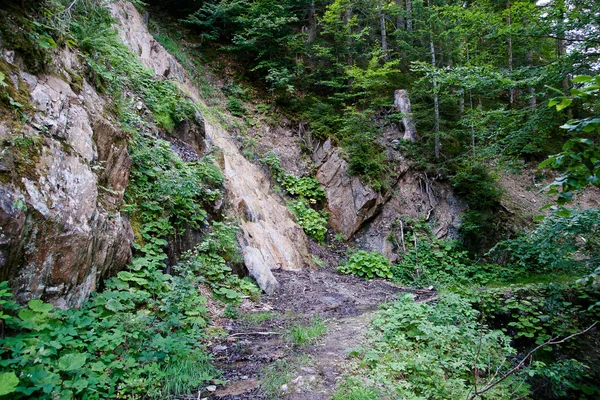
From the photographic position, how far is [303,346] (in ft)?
13.3

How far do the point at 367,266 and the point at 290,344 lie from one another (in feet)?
19.7

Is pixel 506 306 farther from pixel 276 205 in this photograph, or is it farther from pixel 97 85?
pixel 97 85

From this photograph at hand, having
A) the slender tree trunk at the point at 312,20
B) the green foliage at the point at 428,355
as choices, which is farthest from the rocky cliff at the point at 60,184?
the slender tree trunk at the point at 312,20

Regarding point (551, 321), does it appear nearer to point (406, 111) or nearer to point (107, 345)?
point (107, 345)

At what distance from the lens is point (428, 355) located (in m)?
3.86

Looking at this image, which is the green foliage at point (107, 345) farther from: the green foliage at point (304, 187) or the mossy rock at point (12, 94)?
the green foliage at point (304, 187)

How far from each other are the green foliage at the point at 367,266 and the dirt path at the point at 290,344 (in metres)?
2.07

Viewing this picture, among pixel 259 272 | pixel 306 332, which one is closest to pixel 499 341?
pixel 306 332

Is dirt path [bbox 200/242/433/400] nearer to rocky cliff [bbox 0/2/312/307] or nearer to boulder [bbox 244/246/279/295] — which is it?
boulder [bbox 244/246/279/295]

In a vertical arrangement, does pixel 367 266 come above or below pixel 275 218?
below

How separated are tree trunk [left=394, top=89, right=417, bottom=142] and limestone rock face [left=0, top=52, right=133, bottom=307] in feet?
37.8

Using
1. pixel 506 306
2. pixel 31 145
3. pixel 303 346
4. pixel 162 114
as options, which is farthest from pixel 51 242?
pixel 506 306

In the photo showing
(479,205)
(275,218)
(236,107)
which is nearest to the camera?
(275,218)

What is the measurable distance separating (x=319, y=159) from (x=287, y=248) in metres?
4.84
